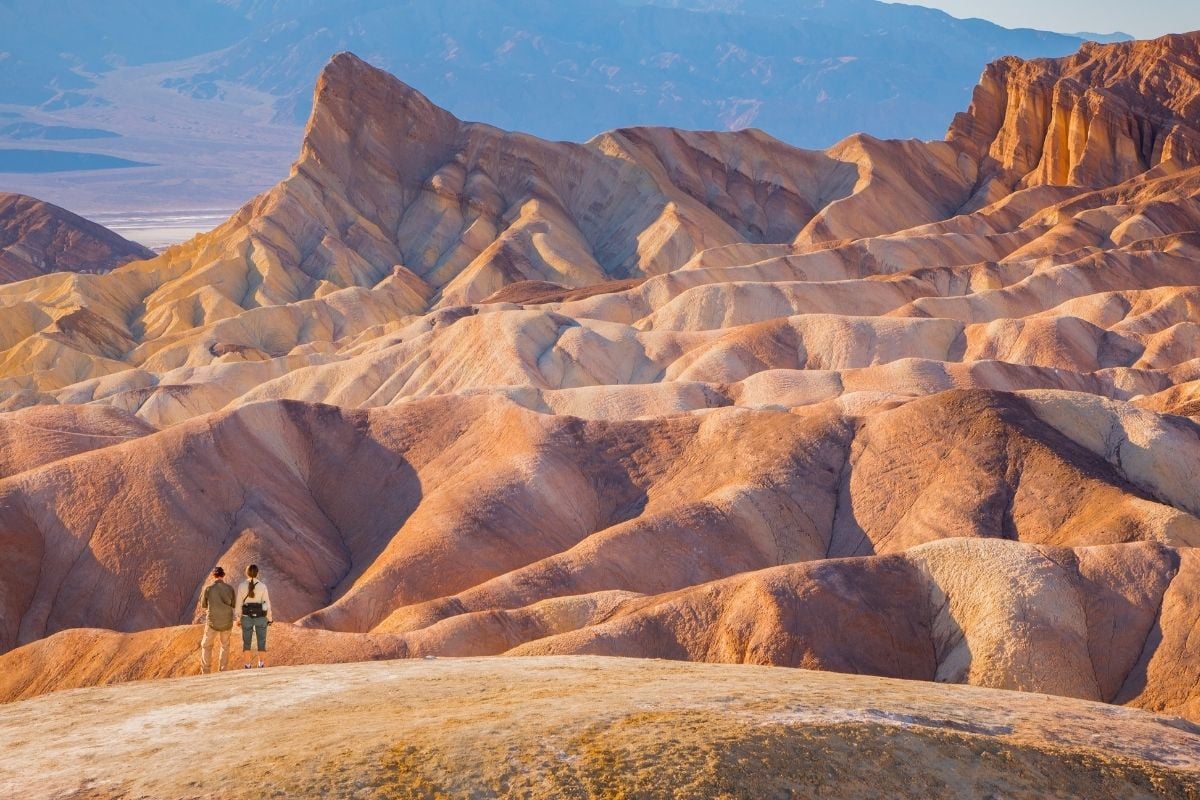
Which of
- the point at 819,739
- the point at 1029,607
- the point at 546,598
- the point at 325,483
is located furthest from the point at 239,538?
the point at 819,739

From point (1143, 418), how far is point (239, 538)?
30.8m

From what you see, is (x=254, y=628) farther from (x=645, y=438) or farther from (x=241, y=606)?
(x=645, y=438)

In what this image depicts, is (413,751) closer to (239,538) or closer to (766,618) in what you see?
(766,618)

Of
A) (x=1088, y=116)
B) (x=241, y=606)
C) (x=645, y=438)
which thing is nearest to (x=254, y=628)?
(x=241, y=606)

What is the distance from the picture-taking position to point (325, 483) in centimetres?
5659

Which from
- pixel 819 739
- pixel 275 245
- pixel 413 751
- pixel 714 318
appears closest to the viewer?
pixel 413 751

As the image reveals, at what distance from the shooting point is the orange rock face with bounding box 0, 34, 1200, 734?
37688mm

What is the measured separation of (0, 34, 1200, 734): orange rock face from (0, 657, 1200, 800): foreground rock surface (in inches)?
437

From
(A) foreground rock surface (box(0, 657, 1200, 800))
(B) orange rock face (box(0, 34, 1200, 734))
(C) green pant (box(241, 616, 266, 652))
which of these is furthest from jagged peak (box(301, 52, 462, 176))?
(A) foreground rock surface (box(0, 657, 1200, 800))

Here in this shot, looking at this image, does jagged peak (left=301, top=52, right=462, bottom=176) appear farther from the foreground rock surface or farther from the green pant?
the foreground rock surface

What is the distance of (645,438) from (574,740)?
1442 inches

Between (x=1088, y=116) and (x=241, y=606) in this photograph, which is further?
(x=1088, y=116)

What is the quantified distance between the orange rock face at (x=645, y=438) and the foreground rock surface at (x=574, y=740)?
11108 millimetres

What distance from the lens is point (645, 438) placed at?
2181 inches
